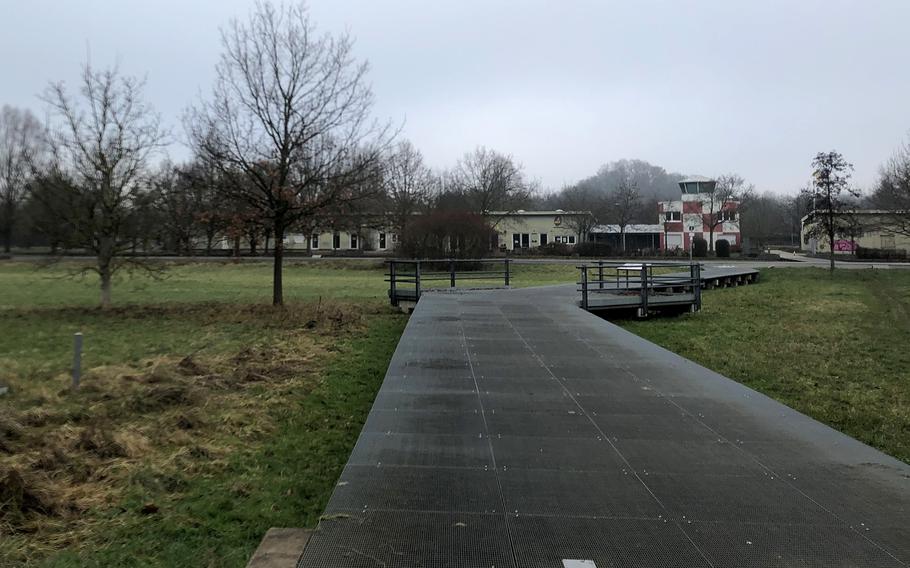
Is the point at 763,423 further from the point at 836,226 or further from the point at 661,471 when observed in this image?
the point at 836,226

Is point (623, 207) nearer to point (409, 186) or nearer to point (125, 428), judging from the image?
point (409, 186)

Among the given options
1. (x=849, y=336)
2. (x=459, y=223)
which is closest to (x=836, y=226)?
(x=459, y=223)

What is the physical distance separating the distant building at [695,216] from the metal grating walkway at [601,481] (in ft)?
212

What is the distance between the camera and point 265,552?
3.29 meters

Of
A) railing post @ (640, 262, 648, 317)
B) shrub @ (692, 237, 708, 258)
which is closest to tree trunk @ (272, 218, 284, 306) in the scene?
railing post @ (640, 262, 648, 317)

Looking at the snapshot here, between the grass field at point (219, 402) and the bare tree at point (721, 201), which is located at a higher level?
the bare tree at point (721, 201)

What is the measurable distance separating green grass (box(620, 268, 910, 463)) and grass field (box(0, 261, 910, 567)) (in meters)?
0.05

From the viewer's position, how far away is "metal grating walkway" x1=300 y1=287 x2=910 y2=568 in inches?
129

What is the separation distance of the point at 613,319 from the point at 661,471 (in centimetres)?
1313

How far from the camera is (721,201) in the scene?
67312 millimetres

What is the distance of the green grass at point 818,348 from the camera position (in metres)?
7.56

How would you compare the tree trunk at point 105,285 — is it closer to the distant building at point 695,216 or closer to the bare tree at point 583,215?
the bare tree at point 583,215

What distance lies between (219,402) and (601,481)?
15.9 ft

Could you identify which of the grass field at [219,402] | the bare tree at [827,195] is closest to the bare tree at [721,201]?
the bare tree at [827,195]
